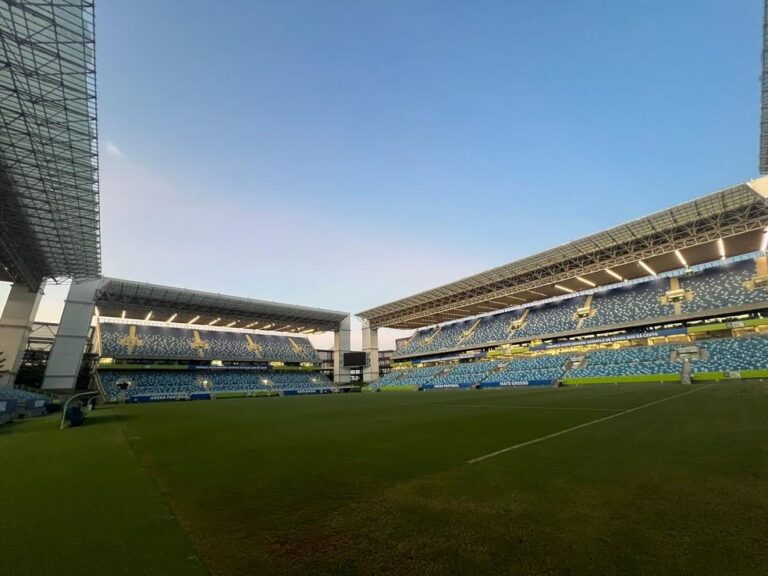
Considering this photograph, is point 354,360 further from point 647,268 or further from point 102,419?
point 102,419

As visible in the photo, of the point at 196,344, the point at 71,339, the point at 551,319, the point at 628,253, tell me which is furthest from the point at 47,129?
the point at 551,319

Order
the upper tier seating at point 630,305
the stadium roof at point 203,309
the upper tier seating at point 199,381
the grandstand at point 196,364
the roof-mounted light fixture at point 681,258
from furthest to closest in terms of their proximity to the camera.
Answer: the grandstand at point 196,364 < the upper tier seating at point 199,381 < the stadium roof at point 203,309 < the upper tier seating at point 630,305 < the roof-mounted light fixture at point 681,258

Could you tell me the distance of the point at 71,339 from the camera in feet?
130

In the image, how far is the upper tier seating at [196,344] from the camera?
51.0 m

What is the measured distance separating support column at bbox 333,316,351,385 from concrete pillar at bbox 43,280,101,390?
38.3 metres

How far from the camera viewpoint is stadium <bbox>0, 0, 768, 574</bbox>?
316cm

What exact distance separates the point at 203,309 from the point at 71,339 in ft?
53.5

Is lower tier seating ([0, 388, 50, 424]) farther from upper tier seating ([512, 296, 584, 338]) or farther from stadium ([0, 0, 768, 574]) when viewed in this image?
Result: upper tier seating ([512, 296, 584, 338])

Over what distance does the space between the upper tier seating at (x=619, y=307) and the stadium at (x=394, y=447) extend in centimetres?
42

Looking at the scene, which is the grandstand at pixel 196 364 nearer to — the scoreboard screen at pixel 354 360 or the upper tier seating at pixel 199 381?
the upper tier seating at pixel 199 381

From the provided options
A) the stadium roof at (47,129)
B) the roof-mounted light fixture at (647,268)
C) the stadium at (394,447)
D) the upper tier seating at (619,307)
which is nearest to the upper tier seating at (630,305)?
the upper tier seating at (619,307)

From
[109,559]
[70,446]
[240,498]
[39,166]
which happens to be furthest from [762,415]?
[39,166]

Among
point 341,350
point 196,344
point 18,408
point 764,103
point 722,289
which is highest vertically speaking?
point 764,103

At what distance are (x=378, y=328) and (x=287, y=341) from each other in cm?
1902
